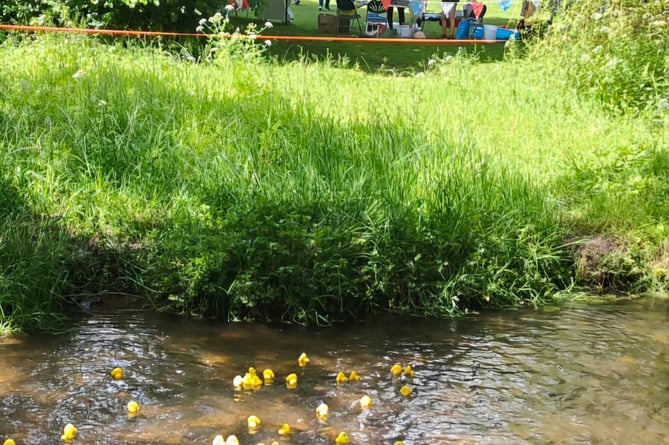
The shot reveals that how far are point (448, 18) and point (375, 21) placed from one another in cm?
161

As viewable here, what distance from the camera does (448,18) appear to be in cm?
1788

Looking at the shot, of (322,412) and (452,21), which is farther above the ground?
(452,21)

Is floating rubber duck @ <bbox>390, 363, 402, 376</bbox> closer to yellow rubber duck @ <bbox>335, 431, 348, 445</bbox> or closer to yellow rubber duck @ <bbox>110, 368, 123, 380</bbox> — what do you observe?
yellow rubber duck @ <bbox>335, 431, 348, 445</bbox>

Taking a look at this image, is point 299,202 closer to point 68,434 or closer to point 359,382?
point 359,382

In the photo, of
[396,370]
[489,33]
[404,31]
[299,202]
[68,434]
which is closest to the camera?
[68,434]

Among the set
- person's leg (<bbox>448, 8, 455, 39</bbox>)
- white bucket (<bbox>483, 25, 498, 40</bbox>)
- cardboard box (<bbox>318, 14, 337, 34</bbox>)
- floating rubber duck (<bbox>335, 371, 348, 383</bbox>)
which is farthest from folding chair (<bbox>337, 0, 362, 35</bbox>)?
floating rubber duck (<bbox>335, 371, 348, 383</bbox>)

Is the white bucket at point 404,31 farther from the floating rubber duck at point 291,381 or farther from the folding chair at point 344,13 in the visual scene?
the floating rubber duck at point 291,381

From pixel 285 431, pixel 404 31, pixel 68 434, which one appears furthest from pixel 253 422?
pixel 404 31

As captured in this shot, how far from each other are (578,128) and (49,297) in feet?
16.5

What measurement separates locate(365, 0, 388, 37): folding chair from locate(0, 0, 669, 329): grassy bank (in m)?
10.8

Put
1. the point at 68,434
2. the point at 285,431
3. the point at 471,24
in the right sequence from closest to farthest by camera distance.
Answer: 1. the point at 68,434
2. the point at 285,431
3. the point at 471,24

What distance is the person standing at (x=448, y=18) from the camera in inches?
693

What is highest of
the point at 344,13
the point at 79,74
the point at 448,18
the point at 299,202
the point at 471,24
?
the point at 344,13

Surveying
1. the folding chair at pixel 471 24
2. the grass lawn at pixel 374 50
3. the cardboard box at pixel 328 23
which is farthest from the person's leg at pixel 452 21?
the cardboard box at pixel 328 23
